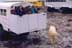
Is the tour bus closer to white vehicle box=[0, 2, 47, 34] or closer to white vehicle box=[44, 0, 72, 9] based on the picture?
white vehicle box=[44, 0, 72, 9]

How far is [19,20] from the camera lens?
10000mm

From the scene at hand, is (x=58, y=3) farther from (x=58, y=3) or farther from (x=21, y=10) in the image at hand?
(x=21, y=10)

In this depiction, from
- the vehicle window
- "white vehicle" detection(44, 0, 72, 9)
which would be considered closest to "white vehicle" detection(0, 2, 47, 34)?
the vehicle window

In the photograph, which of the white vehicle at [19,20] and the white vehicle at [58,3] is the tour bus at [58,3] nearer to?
the white vehicle at [58,3]

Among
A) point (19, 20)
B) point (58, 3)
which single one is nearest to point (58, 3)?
point (58, 3)

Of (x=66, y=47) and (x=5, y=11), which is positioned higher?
(x=5, y=11)

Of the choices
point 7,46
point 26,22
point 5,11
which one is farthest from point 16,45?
point 5,11

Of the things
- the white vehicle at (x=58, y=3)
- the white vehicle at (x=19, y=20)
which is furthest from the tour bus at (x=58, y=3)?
the white vehicle at (x=19, y=20)

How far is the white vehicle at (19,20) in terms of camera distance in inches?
393

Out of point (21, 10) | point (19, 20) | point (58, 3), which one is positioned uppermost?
point (21, 10)

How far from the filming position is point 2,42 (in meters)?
10.8

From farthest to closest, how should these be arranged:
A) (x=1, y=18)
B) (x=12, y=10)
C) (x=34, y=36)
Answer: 1. (x=34, y=36)
2. (x=1, y=18)
3. (x=12, y=10)

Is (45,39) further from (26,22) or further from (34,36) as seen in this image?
(26,22)

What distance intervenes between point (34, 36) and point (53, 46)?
8.64ft
